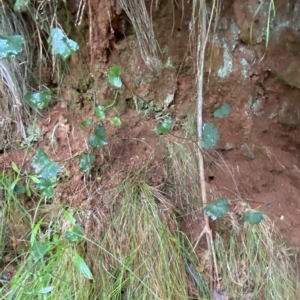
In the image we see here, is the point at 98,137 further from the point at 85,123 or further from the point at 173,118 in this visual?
the point at 173,118

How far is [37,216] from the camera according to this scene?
1533mm

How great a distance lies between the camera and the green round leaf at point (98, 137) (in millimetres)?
1451

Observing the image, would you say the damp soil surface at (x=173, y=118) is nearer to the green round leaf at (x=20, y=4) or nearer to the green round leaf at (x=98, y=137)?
the green round leaf at (x=98, y=137)

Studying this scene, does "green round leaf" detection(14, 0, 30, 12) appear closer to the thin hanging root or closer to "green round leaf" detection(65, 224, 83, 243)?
the thin hanging root

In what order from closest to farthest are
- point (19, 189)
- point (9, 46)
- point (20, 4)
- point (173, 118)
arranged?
point (9, 46), point (20, 4), point (19, 189), point (173, 118)

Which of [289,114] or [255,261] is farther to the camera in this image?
[289,114]

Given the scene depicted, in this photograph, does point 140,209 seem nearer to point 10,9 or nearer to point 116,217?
point 116,217

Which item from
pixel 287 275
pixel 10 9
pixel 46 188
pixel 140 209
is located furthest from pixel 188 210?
pixel 10 9

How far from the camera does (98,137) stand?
1.46 meters

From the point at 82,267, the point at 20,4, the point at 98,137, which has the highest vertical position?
the point at 20,4

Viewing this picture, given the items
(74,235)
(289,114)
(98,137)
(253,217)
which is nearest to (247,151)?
(289,114)

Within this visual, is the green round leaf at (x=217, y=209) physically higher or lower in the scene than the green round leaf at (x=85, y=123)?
lower

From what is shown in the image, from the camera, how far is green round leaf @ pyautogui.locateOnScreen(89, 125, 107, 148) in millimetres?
1451

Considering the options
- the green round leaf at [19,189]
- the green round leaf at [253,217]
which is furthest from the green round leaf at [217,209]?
the green round leaf at [19,189]
